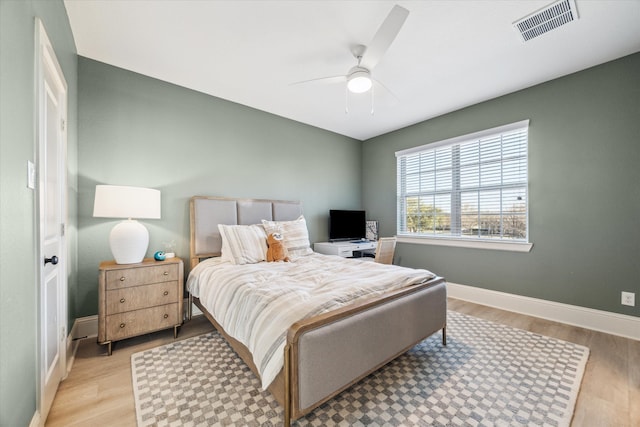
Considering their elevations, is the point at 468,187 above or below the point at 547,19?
below

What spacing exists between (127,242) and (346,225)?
3160mm

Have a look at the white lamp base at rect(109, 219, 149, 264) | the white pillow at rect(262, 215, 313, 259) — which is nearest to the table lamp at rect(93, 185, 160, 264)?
the white lamp base at rect(109, 219, 149, 264)

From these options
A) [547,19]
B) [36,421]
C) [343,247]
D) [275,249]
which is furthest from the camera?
[343,247]

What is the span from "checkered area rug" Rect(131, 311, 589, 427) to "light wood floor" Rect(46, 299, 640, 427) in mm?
77

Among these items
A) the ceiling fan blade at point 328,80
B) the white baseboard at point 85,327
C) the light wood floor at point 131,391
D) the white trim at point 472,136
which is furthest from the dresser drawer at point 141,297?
the white trim at point 472,136

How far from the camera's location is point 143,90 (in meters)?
2.82

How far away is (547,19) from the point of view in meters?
2.02

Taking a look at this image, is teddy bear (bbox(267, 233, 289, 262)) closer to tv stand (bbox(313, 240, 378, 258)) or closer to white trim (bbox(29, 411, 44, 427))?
tv stand (bbox(313, 240, 378, 258))

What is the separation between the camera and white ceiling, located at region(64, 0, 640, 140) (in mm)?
1942

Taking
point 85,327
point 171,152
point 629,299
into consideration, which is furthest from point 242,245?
point 629,299

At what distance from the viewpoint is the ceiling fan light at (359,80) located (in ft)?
7.75

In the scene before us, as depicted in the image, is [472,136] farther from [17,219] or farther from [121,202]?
[17,219]

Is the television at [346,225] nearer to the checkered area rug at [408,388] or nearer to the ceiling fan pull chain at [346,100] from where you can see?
the ceiling fan pull chain at [346,100]

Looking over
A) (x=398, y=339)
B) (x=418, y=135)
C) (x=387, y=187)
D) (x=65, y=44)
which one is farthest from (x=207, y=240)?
(x=418, y=135)
